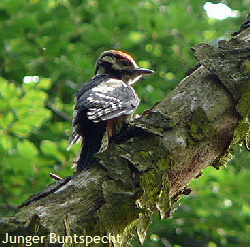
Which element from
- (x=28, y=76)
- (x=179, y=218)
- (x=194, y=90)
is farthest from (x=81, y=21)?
(x=194, y=90)

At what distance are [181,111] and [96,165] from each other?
55cm

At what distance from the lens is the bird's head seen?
4980 mm

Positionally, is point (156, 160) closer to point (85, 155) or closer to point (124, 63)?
point (85, 155)

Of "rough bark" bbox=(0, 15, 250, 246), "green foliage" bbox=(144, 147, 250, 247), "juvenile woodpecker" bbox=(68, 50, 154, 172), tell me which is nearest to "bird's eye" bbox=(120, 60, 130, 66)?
"juvenile woodpecker" bbox=(68, 50, 154, 172)

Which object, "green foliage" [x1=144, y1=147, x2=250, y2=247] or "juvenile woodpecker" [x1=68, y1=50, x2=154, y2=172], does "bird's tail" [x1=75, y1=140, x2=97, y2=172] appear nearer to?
"juvenile woodpecker" [x1=68, y1=50, x2=154, y2=172]

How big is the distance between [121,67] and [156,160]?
2.92 metres

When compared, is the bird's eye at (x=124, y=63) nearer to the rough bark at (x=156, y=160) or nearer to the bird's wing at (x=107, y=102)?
the bird's wing at (x=107, y=102)

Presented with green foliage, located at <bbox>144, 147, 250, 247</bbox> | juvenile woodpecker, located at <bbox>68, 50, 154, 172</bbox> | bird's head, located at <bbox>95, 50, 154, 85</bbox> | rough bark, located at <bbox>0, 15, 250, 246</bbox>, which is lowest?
green foliage, located at <bbox>144, 147, 250, 247</bbox>

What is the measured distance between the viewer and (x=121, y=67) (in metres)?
5.11

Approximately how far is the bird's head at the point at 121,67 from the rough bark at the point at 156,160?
212 centimetres

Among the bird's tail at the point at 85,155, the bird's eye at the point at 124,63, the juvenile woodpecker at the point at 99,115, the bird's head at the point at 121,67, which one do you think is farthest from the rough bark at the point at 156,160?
the bird's eye at the point at 124,63

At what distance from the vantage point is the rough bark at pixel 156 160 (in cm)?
194

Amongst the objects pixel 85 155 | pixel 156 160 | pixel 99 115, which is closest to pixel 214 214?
pixel 99 115

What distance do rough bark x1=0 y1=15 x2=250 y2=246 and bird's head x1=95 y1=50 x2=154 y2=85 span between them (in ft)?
6.94
